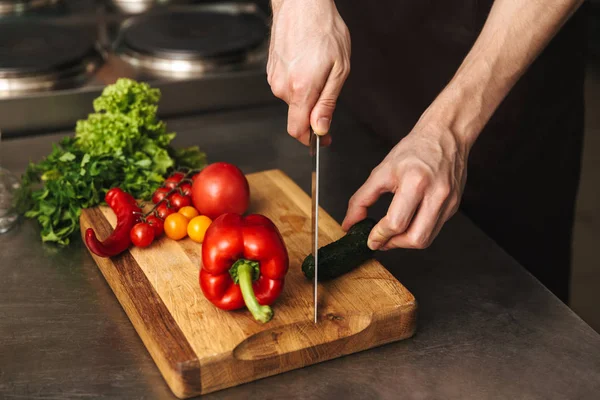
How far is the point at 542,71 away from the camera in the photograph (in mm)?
1801

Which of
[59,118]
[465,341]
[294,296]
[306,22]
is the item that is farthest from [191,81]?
[465,341]

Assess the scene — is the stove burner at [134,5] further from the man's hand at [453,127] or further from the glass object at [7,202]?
the man's hand at [453,127]

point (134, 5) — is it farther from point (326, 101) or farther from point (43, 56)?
point (326, 101)

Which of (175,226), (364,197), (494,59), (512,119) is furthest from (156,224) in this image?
(512,119)

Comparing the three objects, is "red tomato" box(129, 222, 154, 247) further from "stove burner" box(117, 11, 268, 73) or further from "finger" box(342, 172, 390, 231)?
"stove burner" box(117, 11, 268, 73)

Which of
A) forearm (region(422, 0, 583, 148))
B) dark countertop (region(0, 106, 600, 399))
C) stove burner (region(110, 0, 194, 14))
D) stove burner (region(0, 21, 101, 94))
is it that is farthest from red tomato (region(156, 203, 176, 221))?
stove burner (region(110, 0, 194, 14))

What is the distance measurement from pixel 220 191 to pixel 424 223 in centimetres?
47

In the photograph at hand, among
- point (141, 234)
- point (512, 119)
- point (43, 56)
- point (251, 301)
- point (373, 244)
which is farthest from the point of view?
point (43, 56)

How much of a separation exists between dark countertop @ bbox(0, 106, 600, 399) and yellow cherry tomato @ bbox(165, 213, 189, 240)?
0.53ft

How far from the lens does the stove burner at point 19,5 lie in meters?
2.61

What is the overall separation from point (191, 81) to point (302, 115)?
823mm

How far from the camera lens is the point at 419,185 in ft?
4.51

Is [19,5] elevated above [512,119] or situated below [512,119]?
below

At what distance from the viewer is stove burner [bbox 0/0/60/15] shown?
2607mm
